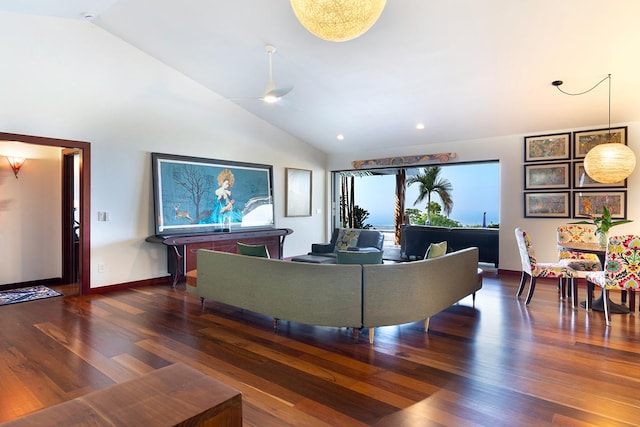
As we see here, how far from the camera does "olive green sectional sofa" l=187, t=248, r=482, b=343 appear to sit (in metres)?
3.26

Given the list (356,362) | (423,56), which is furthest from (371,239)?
(356,362)

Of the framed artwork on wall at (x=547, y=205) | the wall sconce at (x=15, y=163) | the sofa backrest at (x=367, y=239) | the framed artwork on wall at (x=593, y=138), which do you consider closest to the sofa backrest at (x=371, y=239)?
the sofa backrest at (x=367, y=239)

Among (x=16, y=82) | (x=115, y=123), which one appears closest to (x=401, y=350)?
(x=115, y=123)

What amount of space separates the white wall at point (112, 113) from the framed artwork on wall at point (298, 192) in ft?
5.01

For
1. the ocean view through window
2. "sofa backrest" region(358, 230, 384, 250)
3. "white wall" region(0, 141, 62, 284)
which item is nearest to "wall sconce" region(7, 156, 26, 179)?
"white wall" region(0, 141, 62, 284)

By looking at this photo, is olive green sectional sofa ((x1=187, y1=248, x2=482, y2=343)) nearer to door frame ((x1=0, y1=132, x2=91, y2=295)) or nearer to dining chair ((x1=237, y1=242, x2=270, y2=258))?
dining chair ((x1=237, y1=242, x2=270, y2=258))

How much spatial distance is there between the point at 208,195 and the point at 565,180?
5894 millimetres

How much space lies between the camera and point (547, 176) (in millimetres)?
6137

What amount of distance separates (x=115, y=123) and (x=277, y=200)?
11.0 feet

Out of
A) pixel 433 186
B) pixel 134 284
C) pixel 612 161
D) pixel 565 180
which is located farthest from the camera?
pixel 433 186

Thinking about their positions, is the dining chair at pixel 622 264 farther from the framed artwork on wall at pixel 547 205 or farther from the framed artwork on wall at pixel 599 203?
the framed artwork on wall at pixel 547 205

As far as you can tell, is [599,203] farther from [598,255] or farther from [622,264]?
[622,264]

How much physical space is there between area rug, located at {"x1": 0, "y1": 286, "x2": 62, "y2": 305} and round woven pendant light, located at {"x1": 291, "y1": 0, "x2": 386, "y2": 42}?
5023mm

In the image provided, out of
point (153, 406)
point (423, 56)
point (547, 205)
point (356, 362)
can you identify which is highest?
point (423, 56)
